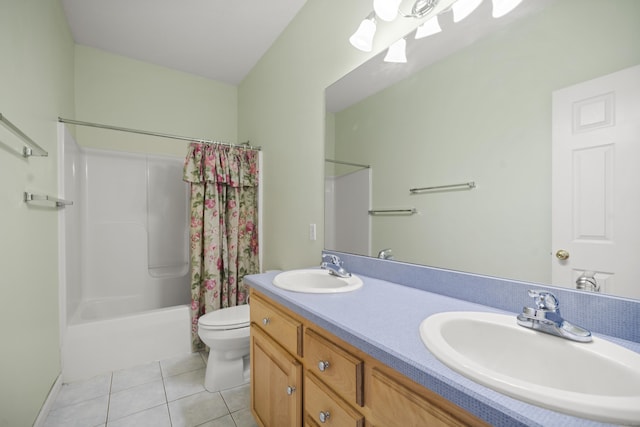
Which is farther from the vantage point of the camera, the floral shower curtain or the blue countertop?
the floral shower curtain

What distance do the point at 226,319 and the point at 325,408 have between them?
112 cm

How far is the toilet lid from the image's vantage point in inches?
66.6

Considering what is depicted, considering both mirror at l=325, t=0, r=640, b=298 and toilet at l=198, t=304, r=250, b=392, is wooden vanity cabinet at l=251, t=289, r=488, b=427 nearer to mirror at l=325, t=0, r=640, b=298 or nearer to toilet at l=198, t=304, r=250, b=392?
toilet at l=198, t=304, r=250, b=392

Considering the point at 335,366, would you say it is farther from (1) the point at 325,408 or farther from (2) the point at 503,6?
(2) the point at 503,6

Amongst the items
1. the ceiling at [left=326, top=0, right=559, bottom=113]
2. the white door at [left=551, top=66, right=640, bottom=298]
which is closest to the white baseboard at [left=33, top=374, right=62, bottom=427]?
the ceiling at [left=326, top=0, right=559, bottom=113]

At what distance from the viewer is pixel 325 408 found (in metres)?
0.85

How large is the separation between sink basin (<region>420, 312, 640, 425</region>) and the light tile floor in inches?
51.7

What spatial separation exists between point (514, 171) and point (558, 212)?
176 millimetres

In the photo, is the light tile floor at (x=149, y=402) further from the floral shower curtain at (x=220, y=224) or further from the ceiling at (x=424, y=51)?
the ceiling at (x=424, y=51)

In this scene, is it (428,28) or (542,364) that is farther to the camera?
(428,28)

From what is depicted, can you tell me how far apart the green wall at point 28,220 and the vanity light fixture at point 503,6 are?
181cm

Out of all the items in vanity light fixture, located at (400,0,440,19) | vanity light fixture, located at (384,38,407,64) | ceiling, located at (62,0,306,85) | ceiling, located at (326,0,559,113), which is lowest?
ceiling, located at (326,0,559,113)

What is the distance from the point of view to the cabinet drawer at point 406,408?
0.50 m

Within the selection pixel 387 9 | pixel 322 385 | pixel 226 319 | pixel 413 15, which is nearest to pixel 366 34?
pixel 387 9
